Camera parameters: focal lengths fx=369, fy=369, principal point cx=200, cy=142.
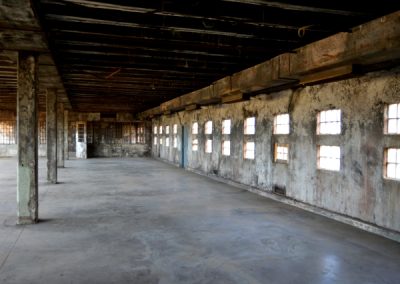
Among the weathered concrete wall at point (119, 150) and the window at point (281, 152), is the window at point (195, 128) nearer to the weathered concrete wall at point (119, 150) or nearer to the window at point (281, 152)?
the window at point (281, 152)

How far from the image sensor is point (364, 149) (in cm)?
595

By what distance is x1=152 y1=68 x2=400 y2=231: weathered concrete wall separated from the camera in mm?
5574

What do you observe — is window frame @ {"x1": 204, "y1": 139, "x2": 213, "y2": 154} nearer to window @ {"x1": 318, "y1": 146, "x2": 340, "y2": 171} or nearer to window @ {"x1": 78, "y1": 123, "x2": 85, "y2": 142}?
window @ {"x1": 318, "y1": 146, "x2": 340, "y2": 171}

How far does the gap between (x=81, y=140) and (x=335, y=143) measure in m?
19.5

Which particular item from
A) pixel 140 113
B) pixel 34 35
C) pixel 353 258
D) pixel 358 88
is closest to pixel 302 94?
pixel 358 88

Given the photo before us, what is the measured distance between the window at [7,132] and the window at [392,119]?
24.0m

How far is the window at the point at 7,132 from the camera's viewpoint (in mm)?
24125

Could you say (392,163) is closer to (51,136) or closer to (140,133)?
(51,136)

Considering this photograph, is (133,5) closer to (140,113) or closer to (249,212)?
(249,212)

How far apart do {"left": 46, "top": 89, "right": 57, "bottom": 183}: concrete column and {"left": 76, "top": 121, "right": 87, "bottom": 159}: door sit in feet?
38.9

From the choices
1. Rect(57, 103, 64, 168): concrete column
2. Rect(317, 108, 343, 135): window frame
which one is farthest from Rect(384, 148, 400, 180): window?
Rect(57, 103, 64, 168): concrete column

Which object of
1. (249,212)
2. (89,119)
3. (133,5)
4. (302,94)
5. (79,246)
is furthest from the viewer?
(89,119)

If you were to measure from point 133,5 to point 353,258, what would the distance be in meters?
4.08

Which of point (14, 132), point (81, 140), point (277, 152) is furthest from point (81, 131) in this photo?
point (277, 152)
